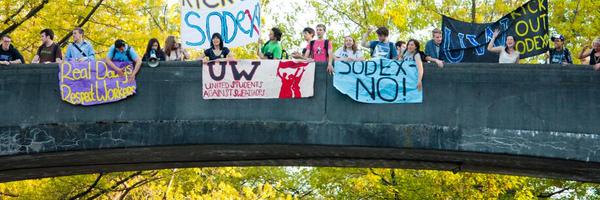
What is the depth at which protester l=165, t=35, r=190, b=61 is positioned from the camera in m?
16.6

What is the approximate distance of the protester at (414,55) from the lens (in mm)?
15688

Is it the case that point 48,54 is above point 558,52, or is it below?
below

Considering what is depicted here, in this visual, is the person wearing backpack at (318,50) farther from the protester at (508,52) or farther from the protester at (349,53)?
the protester at (508,52)

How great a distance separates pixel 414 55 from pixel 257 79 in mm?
2298

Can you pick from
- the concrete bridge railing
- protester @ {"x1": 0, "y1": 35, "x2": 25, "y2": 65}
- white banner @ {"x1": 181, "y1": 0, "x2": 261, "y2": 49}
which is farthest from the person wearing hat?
protester @ {"x1": 0, "y1": 35, "x2": 25, "y2": 65}

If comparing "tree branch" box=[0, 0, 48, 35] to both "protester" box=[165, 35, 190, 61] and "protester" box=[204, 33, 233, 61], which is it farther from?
"protester" box=[204, 33, 233, 61]

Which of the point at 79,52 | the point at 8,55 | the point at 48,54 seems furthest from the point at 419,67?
the point at 8,55

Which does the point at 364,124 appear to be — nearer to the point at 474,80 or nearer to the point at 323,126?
the point at 323,126

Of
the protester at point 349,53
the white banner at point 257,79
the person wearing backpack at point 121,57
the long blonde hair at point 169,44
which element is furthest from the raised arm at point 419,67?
the person wearing backpack at point 121,57

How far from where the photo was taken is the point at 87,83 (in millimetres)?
16641

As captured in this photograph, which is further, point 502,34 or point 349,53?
point 502,34

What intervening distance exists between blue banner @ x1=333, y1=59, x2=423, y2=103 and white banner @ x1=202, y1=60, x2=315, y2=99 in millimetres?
467

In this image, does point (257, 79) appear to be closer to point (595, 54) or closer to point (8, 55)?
point (8, 55)

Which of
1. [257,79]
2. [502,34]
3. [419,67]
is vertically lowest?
[257,79]
